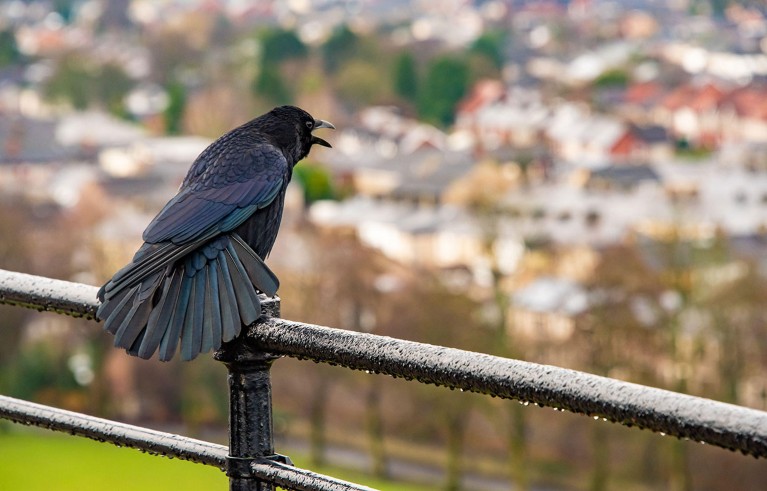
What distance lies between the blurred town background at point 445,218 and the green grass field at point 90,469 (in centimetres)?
89

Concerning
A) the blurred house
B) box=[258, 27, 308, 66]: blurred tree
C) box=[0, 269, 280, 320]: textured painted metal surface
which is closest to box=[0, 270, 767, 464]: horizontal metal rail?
box=[0, 269, 280, 320]: textured painted metal surface

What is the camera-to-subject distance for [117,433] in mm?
1874

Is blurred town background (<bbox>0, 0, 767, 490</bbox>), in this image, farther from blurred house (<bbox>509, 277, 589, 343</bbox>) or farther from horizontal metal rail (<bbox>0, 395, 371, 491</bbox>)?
horizontal metal rail (<bbox>0, 395, 371, 491</bbox>)

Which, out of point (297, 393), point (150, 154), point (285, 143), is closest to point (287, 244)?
point (297, 393)

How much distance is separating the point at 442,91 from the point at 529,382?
87.5 metres

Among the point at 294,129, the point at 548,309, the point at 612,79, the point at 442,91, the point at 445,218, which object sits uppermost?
the point at 442,91

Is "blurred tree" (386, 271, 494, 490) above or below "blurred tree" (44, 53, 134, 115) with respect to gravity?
below

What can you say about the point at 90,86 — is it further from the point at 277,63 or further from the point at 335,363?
the point at 335,363

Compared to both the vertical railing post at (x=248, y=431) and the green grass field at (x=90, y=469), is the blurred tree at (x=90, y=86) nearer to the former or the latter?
the green grass field at (x=90, y=469)

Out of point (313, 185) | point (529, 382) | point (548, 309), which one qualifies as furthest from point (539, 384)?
point (313, 185)

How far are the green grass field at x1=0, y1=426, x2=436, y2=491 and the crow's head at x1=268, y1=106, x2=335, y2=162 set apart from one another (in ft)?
85.7

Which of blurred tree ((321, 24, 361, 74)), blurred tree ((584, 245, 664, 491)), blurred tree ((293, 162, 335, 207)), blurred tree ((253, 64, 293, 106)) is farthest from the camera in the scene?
blurred tree ((321, 24, 361, 74))

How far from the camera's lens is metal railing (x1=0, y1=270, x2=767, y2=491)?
1.29 m

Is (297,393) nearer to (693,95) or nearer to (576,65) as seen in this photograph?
(693,95)
